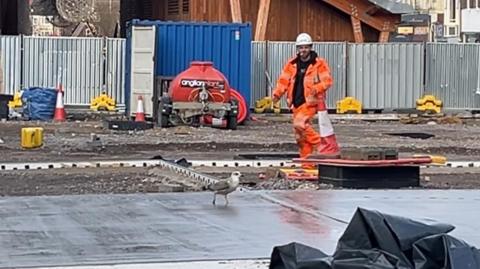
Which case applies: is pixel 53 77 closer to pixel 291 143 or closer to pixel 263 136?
pixel 263 136

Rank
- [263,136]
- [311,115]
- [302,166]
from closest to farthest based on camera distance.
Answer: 1. [302,166]
2. [311,115]
3. [263,136]

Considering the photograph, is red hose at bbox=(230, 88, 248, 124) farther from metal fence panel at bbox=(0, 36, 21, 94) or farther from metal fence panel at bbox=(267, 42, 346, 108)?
metal fence panel at bbox=(0, 36, 21, 94)

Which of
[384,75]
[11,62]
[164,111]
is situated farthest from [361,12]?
[164,111]

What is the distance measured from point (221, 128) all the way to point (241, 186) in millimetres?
12809

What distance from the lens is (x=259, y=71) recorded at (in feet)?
111

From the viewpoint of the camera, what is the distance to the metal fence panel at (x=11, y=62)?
109 feet

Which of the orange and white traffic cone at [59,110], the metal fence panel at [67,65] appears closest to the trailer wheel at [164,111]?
the orange and white traffic cone at [59,110]

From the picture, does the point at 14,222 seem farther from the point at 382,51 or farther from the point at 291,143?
the point at 382,51

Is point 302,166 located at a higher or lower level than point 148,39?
lower

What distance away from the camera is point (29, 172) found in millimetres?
16141

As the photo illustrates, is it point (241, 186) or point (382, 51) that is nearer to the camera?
point (241, 186)

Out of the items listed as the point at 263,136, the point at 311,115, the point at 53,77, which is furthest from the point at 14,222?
the point at 53,77

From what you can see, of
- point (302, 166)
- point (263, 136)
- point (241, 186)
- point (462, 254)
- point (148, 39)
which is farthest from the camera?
point (148, 39)

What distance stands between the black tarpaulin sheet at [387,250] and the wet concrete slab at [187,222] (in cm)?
200
